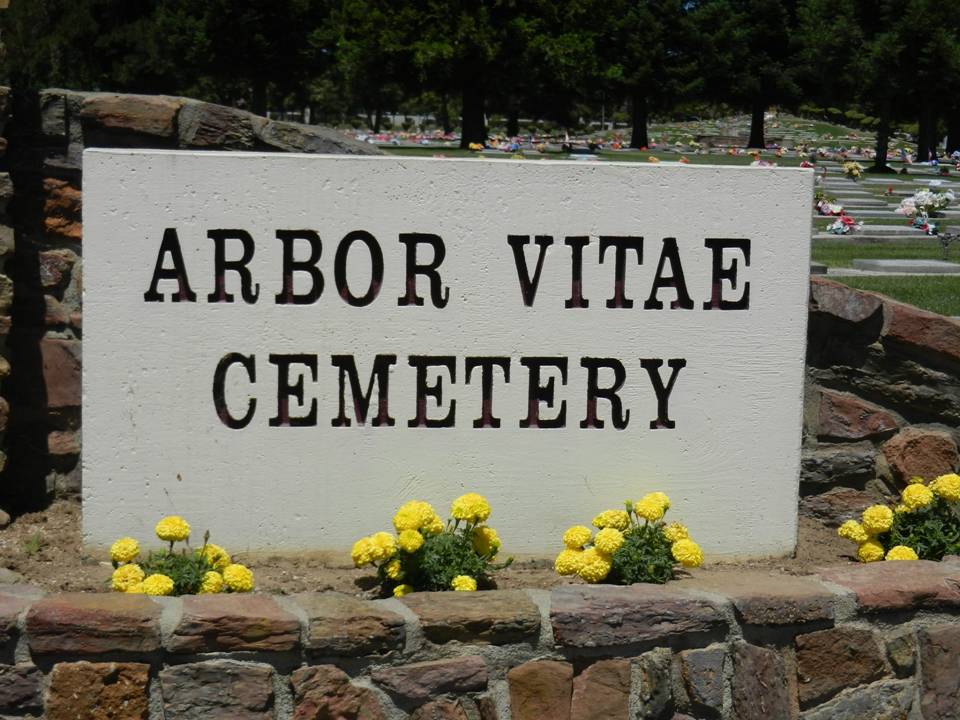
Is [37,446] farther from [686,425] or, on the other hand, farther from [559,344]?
[686,425]

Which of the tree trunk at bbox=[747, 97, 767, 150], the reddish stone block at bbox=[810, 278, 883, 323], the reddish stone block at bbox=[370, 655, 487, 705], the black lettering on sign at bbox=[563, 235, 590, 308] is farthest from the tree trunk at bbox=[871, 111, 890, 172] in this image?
the reddish stone block at bbox=[370, 655, 487, 705]

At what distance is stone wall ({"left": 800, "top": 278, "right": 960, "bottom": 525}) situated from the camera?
498 cm

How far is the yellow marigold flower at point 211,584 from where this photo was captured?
151 inches

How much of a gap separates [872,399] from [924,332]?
337 mm

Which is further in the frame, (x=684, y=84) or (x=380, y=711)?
(x=684, y=84)

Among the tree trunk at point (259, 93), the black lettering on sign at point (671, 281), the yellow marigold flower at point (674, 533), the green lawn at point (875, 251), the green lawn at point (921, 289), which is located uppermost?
the tree trunk at point (259, 93)

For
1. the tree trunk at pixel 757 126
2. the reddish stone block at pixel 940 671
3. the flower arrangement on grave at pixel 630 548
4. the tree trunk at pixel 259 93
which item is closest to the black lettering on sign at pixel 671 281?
the flower arrangement on grave at pixel 630 548

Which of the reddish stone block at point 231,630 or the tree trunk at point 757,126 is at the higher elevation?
the tree trunk at point 757,126

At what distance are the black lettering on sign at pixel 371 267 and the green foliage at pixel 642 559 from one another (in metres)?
1.11

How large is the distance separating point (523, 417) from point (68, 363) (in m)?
1.78

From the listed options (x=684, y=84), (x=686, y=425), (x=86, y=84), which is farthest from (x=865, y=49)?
(x=686, y=425)

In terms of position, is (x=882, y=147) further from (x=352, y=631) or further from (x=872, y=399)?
(x=352, y=631)

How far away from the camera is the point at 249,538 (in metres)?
4.28

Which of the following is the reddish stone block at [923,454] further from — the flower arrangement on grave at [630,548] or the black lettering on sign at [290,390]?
the black lettering on sign at [290,390]
